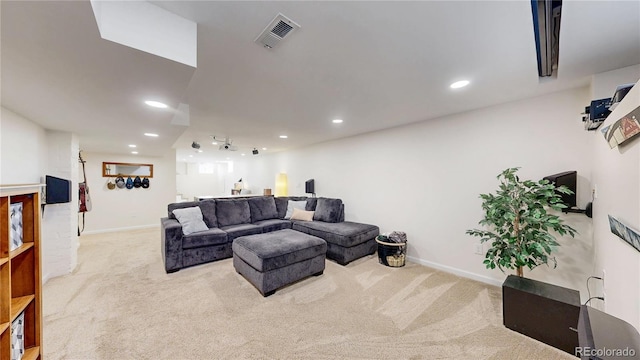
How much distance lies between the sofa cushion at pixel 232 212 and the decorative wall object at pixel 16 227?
296cm

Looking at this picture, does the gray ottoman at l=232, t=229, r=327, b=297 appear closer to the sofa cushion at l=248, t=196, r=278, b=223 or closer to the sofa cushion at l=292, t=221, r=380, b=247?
the sofa cushion at l=292, t=221, r=380, b=247

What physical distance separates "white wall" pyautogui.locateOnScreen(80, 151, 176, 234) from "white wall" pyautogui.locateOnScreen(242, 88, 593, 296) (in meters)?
5.10

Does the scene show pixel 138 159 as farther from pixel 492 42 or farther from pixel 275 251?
pixel 492 42

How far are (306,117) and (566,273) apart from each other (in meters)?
3.57

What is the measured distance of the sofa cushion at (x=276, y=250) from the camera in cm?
264

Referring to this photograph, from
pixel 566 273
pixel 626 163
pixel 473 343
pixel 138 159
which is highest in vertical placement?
pixel 138 159

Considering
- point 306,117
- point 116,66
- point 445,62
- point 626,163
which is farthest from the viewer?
point 306,117

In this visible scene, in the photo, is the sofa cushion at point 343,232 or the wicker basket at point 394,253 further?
the sofa cushion at point 343,232

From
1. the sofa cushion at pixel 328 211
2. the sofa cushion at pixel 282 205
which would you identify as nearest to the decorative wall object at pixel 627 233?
the sofa cushion at pixel 328 211

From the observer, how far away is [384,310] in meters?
2.33

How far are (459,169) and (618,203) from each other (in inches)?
73.2

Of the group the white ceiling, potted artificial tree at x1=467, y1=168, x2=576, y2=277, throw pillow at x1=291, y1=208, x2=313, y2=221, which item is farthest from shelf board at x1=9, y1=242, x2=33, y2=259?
throw pillow at x1=291, y1=208, x2=313, y2=221

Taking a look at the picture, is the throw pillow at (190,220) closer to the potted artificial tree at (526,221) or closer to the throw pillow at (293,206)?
the throw pillow at (293,206)

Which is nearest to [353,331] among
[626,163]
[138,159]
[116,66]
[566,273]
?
[626,163]
